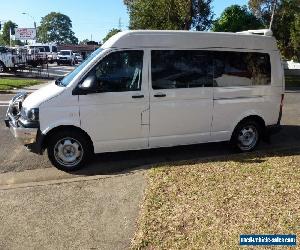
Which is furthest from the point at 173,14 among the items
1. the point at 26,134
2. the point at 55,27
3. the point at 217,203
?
the point at 55,27

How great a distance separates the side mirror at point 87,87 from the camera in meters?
6.43

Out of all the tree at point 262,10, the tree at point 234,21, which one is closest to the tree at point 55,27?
the tree at point 262,10

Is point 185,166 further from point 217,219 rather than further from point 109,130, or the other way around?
point 217,219

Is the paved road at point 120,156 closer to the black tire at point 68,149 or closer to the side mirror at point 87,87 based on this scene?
the black tire at point 68,149

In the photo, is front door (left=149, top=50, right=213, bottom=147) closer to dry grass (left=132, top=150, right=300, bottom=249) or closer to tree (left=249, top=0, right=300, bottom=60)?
dry grass (left=132, top=150, right=300, bottom=249)

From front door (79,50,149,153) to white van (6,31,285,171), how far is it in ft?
0.05

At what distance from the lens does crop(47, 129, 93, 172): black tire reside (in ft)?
21.6

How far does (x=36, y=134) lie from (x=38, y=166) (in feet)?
3.02

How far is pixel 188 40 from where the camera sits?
704cm

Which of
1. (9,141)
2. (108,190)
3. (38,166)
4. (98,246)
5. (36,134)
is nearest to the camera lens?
(98,246)

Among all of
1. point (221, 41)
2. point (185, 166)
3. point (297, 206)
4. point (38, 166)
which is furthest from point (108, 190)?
point (221, 41)

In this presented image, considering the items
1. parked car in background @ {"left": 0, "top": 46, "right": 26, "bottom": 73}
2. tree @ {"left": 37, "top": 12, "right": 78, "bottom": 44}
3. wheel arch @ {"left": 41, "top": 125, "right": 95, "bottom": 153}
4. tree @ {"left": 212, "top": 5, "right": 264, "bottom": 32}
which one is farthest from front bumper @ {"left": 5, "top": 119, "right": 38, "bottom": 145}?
tree @ {"left": 37, "top": 12, "right": 78, "bottom": 44}

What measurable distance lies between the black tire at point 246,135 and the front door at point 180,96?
71 centimetres

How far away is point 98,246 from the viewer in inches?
165
